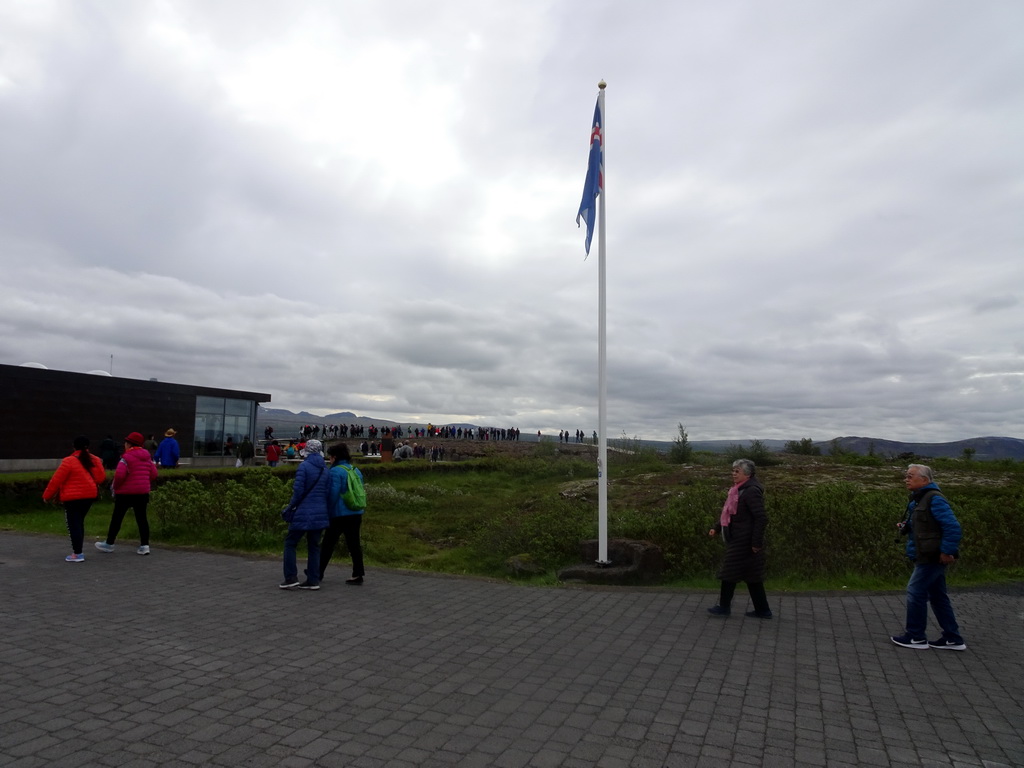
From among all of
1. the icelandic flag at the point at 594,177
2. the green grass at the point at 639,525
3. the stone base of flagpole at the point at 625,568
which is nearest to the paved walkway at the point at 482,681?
the stone base of flagpole at the point at 625,568

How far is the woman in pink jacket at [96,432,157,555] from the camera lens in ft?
32.0

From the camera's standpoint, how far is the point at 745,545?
6938 millimetres

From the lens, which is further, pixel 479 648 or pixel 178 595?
pixel 178 595

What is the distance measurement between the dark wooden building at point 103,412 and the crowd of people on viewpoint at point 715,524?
1953cm

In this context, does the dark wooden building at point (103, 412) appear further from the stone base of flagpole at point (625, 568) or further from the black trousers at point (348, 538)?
the stone base of flagpole at point (625, 568)

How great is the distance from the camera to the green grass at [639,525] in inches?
357

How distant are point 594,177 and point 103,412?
2583cm

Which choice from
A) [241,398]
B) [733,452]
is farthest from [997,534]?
[241,398]

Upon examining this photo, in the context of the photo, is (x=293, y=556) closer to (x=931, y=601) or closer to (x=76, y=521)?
(x=76, y=521)

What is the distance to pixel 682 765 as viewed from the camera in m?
→ 3.77

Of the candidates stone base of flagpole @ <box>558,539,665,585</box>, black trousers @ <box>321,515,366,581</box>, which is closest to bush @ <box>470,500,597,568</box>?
stone base of flagpole @ <box>558,539,665,585</box>

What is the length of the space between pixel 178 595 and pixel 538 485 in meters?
18.6

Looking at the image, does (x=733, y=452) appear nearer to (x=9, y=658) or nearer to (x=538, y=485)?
(x=538, y=485)

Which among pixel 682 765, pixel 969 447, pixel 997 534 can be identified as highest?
pixel 969 447
